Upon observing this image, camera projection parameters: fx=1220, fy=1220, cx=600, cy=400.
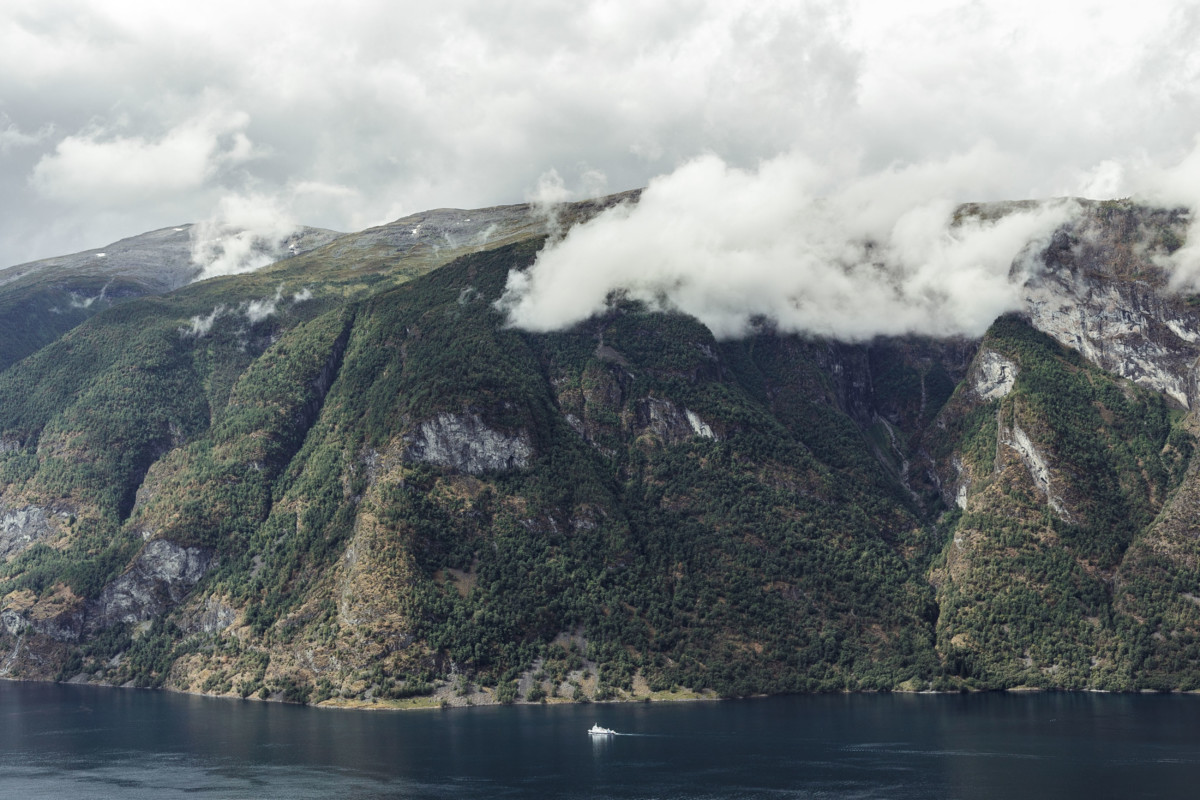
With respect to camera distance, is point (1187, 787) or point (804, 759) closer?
point (1187, 787)

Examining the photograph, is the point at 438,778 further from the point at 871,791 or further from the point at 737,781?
the point at 871,791

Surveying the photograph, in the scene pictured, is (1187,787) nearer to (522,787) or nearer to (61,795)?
(522,787)

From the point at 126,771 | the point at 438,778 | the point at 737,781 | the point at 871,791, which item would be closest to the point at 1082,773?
the point at 871,791

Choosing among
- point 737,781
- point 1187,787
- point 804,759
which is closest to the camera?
point 1187,787

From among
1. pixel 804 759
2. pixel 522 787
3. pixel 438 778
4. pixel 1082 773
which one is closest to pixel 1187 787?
pixel 1082 773

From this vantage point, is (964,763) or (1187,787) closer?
(1187,787)

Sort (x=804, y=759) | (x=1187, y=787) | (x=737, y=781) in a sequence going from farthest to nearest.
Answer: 1. (x=804, y=759)
2. (x=737, y=781)
3. (x=1187, y=787)

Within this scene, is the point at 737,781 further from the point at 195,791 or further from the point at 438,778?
the point at 195,791

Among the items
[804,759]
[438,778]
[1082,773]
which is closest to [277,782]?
[438,778]
